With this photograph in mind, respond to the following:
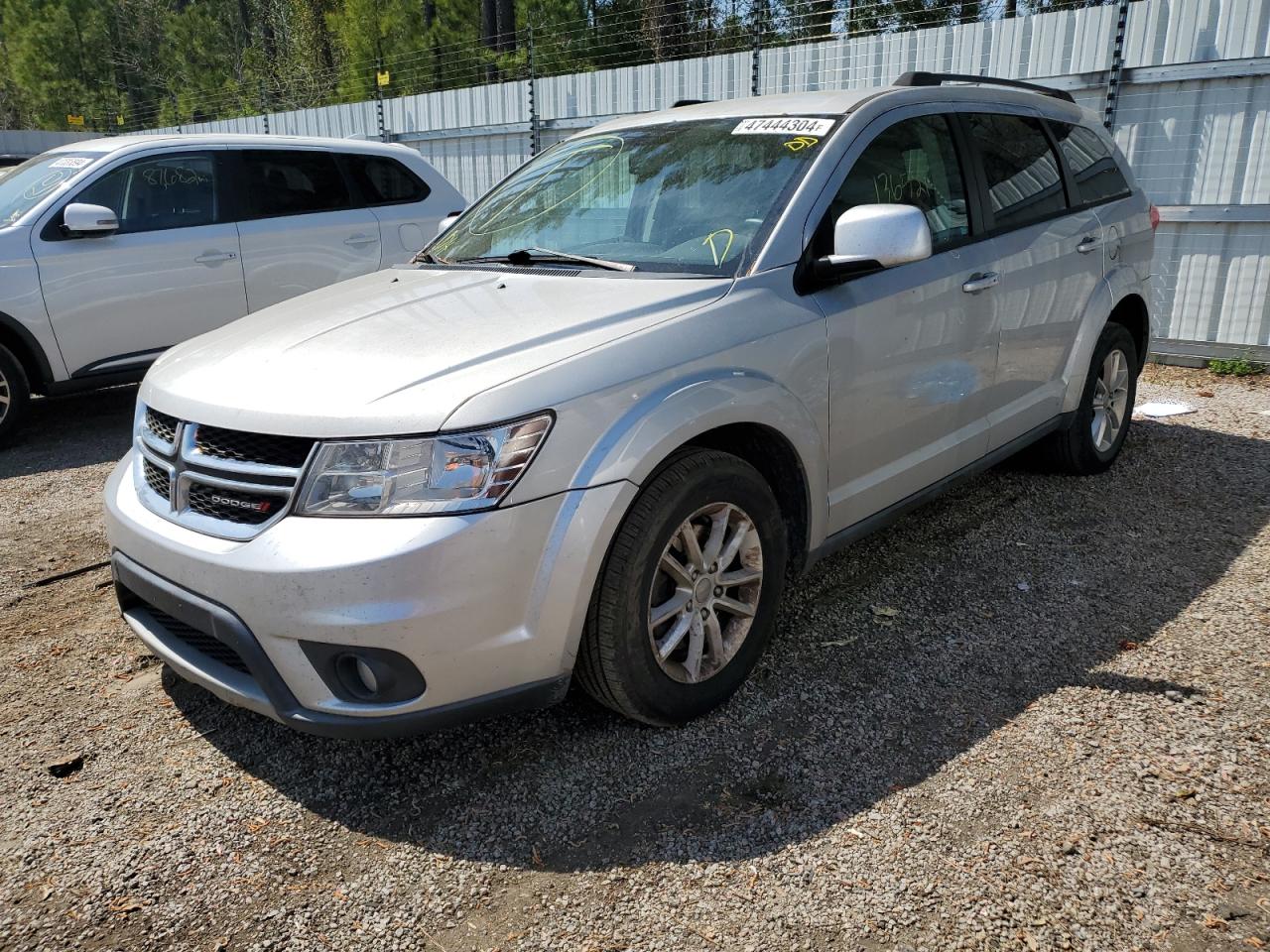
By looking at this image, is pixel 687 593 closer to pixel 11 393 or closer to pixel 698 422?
pixel 698 422

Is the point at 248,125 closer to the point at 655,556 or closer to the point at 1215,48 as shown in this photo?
the point at 1215,48

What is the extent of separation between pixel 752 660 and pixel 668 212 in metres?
1.51

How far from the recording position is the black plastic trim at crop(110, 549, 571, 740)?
2.42m

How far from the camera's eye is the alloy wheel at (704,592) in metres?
2.79

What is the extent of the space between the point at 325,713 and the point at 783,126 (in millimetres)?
2429

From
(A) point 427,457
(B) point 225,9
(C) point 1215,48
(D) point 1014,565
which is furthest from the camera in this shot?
(B) point 225,9

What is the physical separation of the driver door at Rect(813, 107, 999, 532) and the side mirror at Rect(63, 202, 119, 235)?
4864mm

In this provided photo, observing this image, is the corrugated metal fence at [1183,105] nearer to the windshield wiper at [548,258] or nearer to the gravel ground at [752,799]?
the gravel ground at [752,799]

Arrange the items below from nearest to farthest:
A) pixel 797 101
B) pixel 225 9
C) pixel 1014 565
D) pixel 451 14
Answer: pixel 797 101 < pixel 1014 565 < pixel 451 14 < pixel 225 9

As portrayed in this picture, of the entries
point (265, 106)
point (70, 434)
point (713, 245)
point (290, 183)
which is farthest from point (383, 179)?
point (265, 106)

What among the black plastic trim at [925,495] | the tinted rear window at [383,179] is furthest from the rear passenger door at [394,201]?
the black plastic trim at [925,495]

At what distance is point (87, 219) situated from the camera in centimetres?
604

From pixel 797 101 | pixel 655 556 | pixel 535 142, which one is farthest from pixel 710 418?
pixel 535 142

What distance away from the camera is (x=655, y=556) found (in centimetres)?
266
